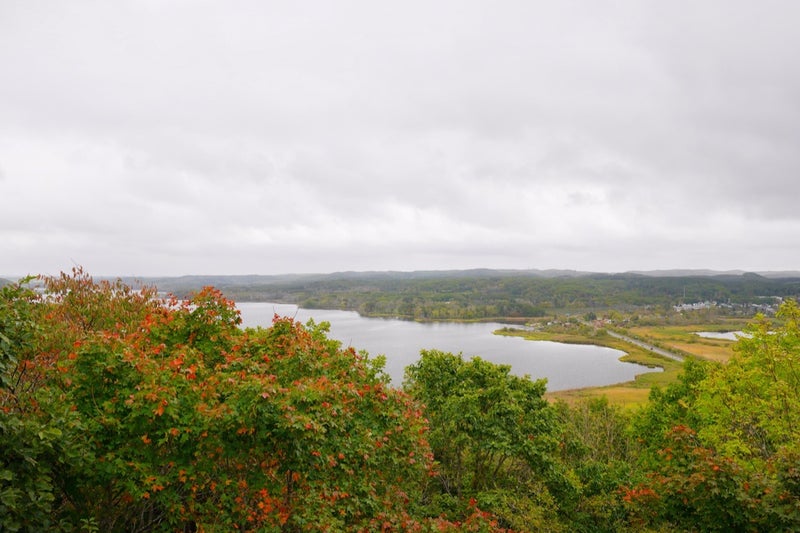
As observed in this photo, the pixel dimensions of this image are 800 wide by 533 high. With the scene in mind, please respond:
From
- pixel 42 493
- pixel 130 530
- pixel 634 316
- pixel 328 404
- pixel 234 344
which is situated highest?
pixel 234 344

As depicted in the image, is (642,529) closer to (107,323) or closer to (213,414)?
(213,414)

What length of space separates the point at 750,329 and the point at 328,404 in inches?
601

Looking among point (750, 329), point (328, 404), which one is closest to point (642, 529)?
point (328, 404)

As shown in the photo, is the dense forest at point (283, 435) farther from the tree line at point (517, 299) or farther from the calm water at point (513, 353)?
the tree line at point (517, 299)

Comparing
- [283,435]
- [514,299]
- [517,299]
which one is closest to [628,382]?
[283,435]

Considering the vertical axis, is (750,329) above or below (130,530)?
above

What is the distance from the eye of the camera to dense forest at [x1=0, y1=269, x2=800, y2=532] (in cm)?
538

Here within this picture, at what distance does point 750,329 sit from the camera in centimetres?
1453

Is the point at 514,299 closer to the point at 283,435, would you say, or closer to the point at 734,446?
the point at 734,446

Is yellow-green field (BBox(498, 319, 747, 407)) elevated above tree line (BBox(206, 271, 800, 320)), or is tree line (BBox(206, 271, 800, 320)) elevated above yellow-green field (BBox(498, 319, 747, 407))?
tree line (BBox(206, 271, 800, 320))

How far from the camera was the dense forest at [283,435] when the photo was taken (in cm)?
538

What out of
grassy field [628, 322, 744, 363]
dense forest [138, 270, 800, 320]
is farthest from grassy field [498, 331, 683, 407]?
dense forest [138, 270, 800, 320]

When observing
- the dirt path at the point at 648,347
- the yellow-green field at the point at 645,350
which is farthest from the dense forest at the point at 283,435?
the dirt path at the point at 648,347

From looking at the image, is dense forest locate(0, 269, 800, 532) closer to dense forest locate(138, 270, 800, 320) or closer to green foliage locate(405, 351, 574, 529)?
green foliage locate(405, 351, 574, 529)
